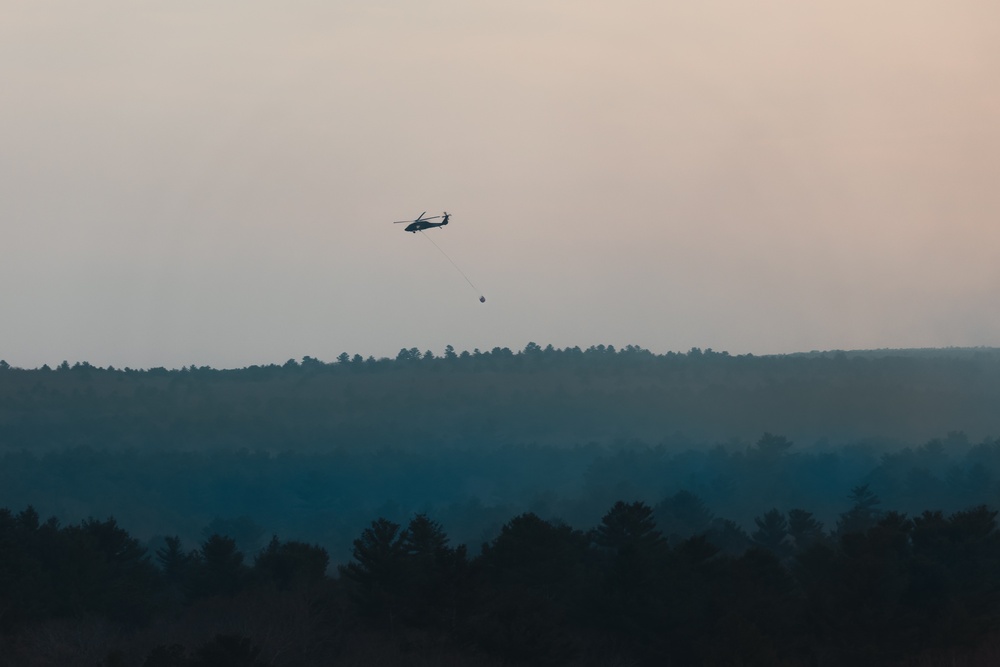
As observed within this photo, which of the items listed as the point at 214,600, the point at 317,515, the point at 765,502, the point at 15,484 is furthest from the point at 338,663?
the point at 15,484

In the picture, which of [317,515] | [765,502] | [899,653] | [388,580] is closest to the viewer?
[899,653]

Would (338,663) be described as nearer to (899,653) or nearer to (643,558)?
(643,558)

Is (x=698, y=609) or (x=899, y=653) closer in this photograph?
(x=899, y=653)

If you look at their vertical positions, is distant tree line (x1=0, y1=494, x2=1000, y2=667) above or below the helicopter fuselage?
below

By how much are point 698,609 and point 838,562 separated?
260 inches

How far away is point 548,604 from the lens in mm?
56938

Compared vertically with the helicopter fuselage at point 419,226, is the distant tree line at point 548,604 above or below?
below

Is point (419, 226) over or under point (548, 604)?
over

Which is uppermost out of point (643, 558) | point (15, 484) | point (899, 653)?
point (15, 484)

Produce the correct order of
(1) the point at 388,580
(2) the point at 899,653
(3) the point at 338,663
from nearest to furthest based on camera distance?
(2) the point at 899,653 → (3) the point at 338,663 → (1) the point at 388,580

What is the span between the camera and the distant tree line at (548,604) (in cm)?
5266

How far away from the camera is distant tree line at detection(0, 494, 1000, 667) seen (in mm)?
52656

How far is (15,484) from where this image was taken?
19612 cm

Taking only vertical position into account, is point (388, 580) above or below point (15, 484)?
below
